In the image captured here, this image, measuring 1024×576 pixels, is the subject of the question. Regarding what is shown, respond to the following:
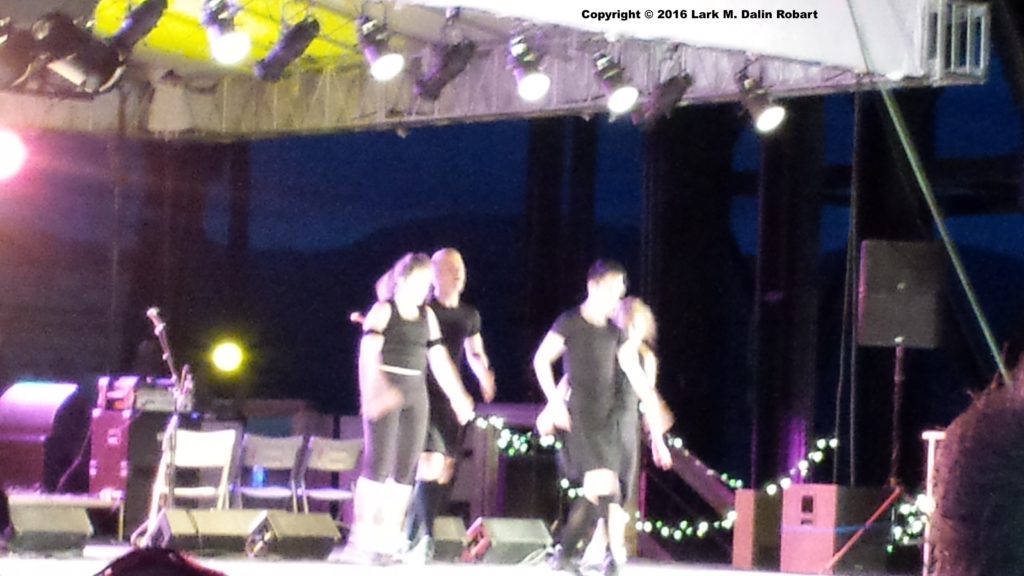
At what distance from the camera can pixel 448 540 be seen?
8141mm

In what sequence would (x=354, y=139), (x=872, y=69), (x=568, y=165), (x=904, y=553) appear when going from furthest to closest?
(x=354, y=139) < (x=568, y=165) < (x=904, y=553) < (x=872, y=69)

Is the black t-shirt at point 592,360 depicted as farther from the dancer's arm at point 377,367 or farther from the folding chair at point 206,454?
the folding chair at point 206,454

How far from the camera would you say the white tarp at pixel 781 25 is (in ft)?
21.6

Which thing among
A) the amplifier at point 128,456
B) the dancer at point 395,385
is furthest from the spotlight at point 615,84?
the amplifier at point 128,456

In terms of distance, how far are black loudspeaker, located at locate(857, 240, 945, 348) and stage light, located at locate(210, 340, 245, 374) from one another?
521 cm

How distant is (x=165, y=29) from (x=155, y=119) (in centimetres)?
154

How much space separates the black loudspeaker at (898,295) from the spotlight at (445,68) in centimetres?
248

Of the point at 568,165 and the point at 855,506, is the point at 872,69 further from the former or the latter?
the point at 568,165

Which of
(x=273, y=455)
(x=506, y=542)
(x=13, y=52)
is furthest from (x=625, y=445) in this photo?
(x=13, y=52)

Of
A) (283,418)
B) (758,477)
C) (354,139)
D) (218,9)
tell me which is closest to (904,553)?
(758,477)

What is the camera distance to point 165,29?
9.20m

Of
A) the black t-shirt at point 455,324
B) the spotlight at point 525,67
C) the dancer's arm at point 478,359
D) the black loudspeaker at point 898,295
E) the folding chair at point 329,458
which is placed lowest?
the folding chair at point 329,458

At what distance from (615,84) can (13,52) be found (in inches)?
125

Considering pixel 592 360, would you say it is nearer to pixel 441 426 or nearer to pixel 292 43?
pixel 441 426
